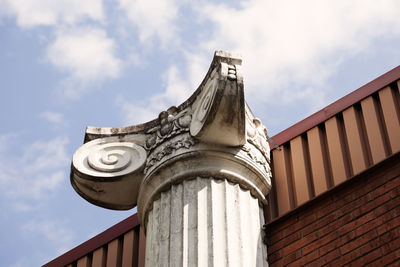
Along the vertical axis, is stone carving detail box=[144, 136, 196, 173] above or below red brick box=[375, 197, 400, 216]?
above

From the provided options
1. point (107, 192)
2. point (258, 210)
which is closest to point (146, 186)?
point (107, 192)

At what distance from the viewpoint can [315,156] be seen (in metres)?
9.80

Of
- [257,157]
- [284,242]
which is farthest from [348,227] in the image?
[257,157]

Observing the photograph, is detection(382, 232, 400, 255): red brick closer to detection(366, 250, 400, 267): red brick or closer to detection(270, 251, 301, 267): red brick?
detection(366, 250, 400, 267): red brick

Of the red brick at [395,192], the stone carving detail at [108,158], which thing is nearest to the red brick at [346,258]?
the red brick at [395,192]

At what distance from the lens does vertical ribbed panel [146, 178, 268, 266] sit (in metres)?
8.25

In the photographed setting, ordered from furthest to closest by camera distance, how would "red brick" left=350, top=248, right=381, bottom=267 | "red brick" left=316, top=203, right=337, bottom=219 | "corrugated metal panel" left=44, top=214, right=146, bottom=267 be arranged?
"corrugated metal panel" left=44, top=214, right=146, bottom=267 → "red brick" left=316, top=203, right=337, bottom=219 → "red brick" left=350, top=248, right=381, bottom=267

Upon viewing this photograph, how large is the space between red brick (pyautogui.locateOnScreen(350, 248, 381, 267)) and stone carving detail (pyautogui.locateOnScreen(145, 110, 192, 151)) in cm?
226

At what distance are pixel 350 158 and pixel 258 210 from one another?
1149 mm

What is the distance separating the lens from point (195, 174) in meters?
8.98

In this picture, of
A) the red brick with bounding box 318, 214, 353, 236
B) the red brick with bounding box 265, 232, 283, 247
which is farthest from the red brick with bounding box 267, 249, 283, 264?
the red brick with bounding box 318, 214, 353, 236

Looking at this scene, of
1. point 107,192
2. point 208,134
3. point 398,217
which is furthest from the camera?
point 107,192

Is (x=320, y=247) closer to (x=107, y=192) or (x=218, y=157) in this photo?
(x=218, y=157)

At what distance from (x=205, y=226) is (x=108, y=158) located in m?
1.73
